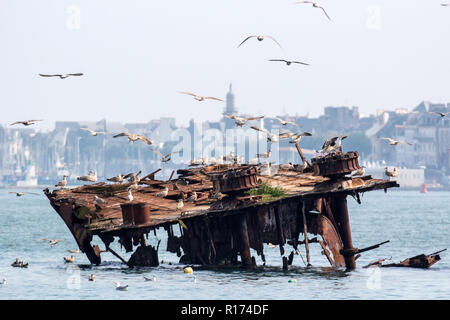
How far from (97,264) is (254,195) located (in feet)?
35.9

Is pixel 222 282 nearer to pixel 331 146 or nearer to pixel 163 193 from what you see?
pixel 331 146

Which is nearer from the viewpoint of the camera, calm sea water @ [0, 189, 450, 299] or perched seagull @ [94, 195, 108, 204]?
Answer: calm sea water @ [0, 189, 450, 299]

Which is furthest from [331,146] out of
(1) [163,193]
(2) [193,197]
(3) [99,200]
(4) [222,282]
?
(3) [99,200]

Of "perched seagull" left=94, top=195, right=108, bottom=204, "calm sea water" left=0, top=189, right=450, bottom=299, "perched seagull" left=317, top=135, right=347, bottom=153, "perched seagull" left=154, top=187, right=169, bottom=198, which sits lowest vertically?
"calm sea water" left=0, top=189, right=450, bottom=299

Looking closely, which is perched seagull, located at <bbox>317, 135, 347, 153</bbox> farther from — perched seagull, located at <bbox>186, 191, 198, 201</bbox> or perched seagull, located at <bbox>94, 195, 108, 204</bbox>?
perched seagull, located at <bbox>94, 195, 108, 204</bbox>

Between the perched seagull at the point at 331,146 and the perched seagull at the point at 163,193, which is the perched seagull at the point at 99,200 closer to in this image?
the perched seagull at the point at 163,193

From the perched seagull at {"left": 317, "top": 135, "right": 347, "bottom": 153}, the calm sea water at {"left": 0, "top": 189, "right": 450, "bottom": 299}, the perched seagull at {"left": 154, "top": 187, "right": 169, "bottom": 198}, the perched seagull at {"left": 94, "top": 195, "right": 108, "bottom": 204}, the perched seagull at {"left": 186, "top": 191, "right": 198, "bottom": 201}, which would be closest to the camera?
the calm sea water at {"left": 0, "top": 189, "right": 450, "bottom": 299}

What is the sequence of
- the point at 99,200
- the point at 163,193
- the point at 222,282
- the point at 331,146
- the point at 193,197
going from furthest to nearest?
the point at 163,193 < the point at 193,197 < the point at 99,200 < the point at 331,146 < the point at 222,282

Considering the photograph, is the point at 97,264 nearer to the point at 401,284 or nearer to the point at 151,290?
the point at 151,290

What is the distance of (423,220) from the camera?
146 meters

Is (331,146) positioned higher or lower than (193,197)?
higher

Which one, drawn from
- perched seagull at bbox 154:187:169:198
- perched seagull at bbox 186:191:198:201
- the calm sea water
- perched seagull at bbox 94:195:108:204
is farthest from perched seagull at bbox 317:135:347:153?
perched seagull at bbox 94:195:108:204

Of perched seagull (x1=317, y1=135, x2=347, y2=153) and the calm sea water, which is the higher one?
perched seagull (x1=317, y1=135, x2=347, y2=153)
